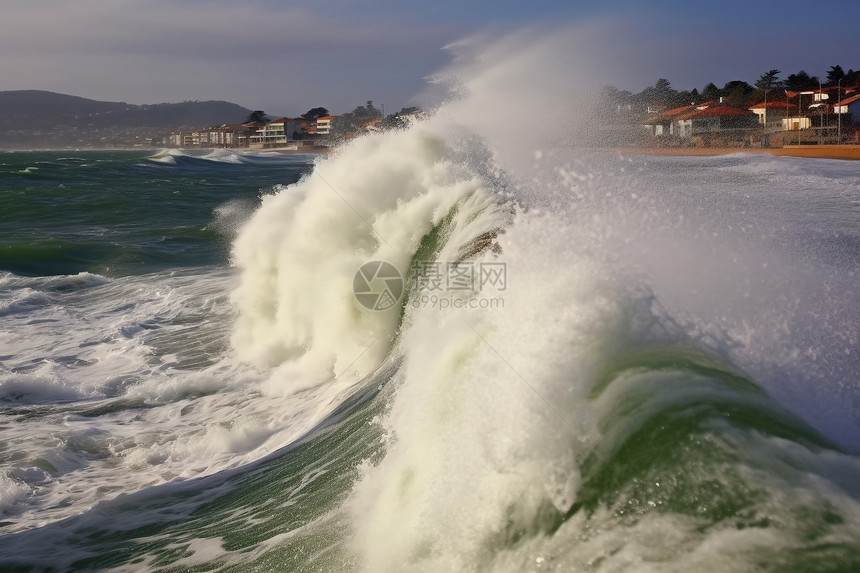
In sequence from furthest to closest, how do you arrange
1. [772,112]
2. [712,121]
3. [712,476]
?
[772,112]
[712,121]
[712,476]

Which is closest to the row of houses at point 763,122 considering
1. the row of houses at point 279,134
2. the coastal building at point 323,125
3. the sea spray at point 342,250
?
the sea spray at point 342,250

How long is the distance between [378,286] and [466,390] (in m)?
4.71

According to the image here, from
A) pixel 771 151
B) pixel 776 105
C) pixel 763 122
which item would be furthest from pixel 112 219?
pixel 776 105

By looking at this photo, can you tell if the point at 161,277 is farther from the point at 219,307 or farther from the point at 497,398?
the point at 497,398

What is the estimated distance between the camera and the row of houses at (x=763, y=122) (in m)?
38.4

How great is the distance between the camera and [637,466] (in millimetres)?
2922

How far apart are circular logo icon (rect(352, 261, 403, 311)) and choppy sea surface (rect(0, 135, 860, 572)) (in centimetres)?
4

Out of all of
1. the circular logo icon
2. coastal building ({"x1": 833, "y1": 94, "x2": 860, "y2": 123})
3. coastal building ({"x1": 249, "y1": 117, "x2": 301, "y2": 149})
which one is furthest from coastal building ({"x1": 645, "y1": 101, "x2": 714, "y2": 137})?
coastal building ({"x1": 249, "y1": 117, "x2": 301, "y2": 149})

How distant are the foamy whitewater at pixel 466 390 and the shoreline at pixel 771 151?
1483 centimetres

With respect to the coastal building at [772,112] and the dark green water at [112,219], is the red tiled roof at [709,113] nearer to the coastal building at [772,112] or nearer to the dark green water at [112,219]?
the coastal building at [772,112]

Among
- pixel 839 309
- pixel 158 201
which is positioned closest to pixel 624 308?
pixel 839 309

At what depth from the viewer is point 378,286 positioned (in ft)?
27.6

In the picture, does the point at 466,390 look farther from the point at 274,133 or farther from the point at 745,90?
the point at 274,133

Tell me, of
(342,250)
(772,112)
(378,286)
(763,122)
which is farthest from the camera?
(772,112)
